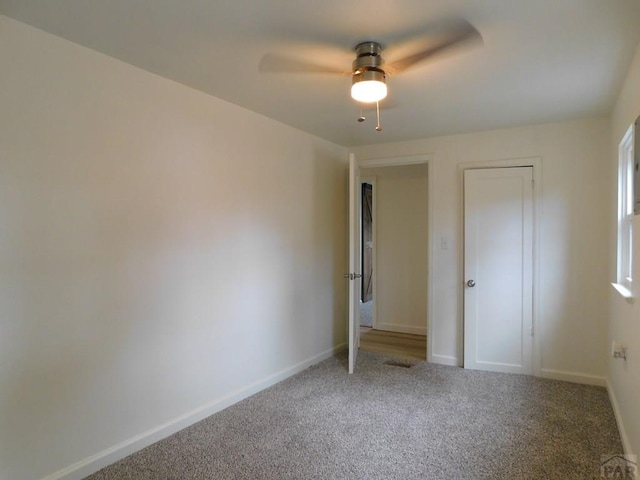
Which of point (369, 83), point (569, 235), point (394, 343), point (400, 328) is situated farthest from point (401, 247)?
point (369, 83)

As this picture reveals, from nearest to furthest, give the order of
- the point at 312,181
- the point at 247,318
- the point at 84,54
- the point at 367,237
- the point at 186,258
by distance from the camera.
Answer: the point at 84,54 → the point at 186,258 → the point at 247,318 → the point at 312,181 → the point at 367,237

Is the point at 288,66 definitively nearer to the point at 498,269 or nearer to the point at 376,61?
the point at 376,61

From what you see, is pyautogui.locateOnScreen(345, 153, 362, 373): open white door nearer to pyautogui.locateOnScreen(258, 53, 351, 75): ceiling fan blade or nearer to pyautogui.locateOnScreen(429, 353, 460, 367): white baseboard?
pyautogui.locateOnScreen(429, 353, 460, 367): white baseboard

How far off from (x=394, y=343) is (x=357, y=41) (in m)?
3.62

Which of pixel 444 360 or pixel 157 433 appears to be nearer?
pixel 157 433

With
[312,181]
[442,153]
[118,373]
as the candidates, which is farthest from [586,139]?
[118,373]

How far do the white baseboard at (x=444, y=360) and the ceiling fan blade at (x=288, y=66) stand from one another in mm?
2914

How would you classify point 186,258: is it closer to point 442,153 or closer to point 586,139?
point 442,153

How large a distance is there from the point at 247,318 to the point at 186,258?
2.55 ft

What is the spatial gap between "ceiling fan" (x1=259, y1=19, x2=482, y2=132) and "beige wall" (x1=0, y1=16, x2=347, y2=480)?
807 millimetres

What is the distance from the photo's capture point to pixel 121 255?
226cm

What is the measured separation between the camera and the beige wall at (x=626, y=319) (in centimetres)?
203

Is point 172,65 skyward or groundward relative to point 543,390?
skyward

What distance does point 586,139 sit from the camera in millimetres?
3369
